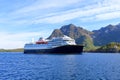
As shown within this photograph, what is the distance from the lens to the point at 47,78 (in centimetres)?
6081

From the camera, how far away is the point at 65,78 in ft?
197

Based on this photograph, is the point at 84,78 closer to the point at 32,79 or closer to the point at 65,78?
the point at 65,78

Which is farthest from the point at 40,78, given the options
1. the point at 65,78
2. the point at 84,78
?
the point at 84,78

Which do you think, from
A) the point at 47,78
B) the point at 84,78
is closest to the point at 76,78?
the point at 84,78

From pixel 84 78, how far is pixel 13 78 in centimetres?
1622

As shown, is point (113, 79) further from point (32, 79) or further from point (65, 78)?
point (32, 79)

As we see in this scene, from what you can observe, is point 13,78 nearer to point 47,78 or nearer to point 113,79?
point 47,78

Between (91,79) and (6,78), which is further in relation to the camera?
(6,78)

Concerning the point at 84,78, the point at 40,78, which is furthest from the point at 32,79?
the point at 84,78

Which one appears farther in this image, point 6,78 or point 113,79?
point 6,78

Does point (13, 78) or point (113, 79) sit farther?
point (13, 78)

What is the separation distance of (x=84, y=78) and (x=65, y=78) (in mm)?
4256

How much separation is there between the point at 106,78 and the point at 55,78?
11292 millimetres

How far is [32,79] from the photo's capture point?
59.9 metres
